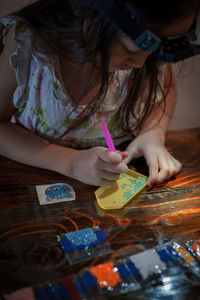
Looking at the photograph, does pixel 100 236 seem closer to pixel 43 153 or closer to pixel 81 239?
pixel 81 239

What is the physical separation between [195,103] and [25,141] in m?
0.89

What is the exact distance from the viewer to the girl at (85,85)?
1.80ft

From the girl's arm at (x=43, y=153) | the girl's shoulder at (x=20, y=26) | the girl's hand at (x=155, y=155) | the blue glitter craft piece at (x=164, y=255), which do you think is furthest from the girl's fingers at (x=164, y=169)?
the girl's shoulder at (x=20, y=26)

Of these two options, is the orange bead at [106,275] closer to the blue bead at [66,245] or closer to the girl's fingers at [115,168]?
the blue bead at [66,245]

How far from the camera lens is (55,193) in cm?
71

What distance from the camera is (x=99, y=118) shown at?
91 cm

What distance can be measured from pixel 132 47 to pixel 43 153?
0.36 metres

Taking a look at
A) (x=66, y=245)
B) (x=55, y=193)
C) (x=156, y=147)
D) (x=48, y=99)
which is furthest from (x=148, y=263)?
(x=48, y=99)

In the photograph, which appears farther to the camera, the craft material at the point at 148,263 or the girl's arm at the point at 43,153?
the girl's arm at the point at 43,153

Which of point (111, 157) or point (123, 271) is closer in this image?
point (123, 271)

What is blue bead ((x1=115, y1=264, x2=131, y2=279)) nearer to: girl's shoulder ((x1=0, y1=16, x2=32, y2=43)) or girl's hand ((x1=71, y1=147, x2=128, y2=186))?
girl's hand ((x1=71, y1=147, x2=128, y2=186))

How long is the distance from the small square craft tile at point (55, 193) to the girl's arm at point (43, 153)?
0.04 m

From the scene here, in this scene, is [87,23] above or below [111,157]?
above

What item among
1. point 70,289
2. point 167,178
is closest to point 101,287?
point 70,289
